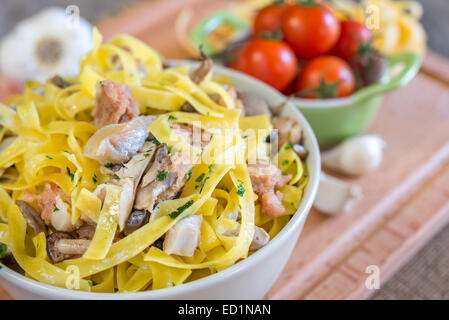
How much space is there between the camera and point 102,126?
191 centimetres

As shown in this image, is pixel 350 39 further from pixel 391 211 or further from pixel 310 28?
pixel 391 211

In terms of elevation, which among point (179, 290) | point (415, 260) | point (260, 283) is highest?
point (179, 290)

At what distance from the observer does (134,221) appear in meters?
1.71

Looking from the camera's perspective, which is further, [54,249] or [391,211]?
[391,211]

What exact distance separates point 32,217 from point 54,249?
0.54 ft

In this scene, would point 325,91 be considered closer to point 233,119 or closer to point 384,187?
point 384,187

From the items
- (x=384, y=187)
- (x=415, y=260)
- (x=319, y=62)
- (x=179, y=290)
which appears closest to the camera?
(x=179, y=290)

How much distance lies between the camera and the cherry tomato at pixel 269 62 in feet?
9.14

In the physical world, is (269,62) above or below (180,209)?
below

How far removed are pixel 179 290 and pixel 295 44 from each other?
181 centimetres

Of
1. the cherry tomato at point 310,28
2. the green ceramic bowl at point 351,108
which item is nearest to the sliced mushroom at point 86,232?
the green ceramic bowl at point 351,108

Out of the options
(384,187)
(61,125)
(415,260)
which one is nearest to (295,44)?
(384,187)

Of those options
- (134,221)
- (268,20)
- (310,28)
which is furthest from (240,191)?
(268,20)

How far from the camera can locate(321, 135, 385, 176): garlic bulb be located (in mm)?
2654
